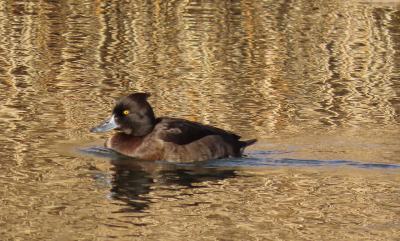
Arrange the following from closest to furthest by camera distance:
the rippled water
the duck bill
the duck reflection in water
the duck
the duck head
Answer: the rippled water < the duck reflection in water < the duck < the duck head < the duck bill

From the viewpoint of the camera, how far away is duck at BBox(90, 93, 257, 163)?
907cm

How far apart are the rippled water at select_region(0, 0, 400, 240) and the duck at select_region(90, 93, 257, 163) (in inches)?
6.2

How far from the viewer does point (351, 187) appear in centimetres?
787

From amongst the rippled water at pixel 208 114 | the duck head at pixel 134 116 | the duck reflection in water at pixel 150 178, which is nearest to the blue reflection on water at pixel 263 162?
the rippled water at pixel 208 114

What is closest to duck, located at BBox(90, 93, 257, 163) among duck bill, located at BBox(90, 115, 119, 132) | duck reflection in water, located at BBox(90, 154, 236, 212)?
duck bill, located at BBox(90, 115, 119, 132)

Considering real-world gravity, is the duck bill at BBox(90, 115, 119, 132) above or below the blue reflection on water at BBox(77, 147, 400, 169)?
above

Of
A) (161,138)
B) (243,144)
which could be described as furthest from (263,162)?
(161,138)

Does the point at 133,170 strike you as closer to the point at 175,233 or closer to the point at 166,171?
the point at 166,171

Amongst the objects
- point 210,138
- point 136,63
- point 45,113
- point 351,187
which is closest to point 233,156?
point 210,138

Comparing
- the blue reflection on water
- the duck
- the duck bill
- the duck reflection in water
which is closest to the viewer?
the duck reflection in water

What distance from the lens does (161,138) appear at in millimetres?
9133

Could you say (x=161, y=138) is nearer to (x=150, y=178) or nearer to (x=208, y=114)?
(x=150, y=178)

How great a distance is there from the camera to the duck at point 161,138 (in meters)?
9.07

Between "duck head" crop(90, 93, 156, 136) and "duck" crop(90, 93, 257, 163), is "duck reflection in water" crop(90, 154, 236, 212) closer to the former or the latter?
"duck" crop(90, 93, 257, 163)
